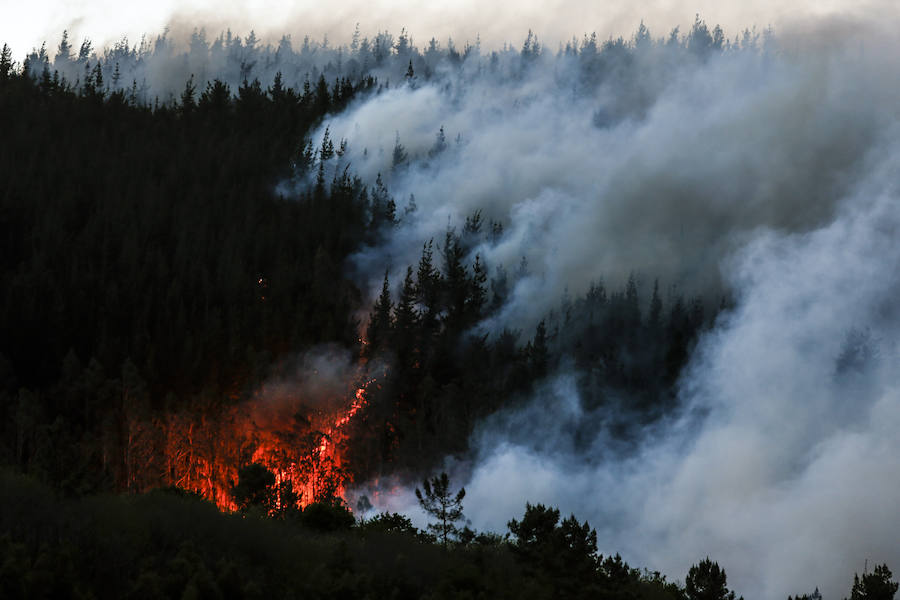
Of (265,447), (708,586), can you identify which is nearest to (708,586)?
(708,586)

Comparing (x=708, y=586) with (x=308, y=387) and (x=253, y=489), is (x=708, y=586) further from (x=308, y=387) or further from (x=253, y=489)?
(x=308, y=387)

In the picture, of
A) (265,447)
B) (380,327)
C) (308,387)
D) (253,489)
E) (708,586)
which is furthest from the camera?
(380,327)

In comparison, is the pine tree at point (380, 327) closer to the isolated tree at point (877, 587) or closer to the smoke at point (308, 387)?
the smoke at point (308, 387)

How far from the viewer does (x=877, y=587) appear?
66750 millimetres

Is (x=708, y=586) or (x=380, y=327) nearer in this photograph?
(x=708, y=586)

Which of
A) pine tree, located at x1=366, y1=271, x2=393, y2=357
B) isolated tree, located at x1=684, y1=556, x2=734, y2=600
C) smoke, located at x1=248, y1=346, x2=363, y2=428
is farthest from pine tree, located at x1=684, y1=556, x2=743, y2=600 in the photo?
pine tree, located at x1=366, y1=271, x2=393, y2=357

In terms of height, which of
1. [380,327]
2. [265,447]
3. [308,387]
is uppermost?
[380,327]

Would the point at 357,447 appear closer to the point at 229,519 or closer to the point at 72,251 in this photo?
the point at 72,251

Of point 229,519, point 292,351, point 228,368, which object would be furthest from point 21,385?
point 229,519

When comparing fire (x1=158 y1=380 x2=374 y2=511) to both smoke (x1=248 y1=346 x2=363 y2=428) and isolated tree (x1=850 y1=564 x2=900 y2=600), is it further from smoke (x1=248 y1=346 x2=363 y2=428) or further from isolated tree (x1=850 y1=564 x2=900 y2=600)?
isolated tree (x1=850 y1=564 x2=900 y2=600)

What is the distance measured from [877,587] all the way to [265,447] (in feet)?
327

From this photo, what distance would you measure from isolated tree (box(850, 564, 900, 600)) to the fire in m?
77.4

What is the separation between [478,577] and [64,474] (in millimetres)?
25991

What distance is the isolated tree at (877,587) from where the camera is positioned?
66.4 metres
